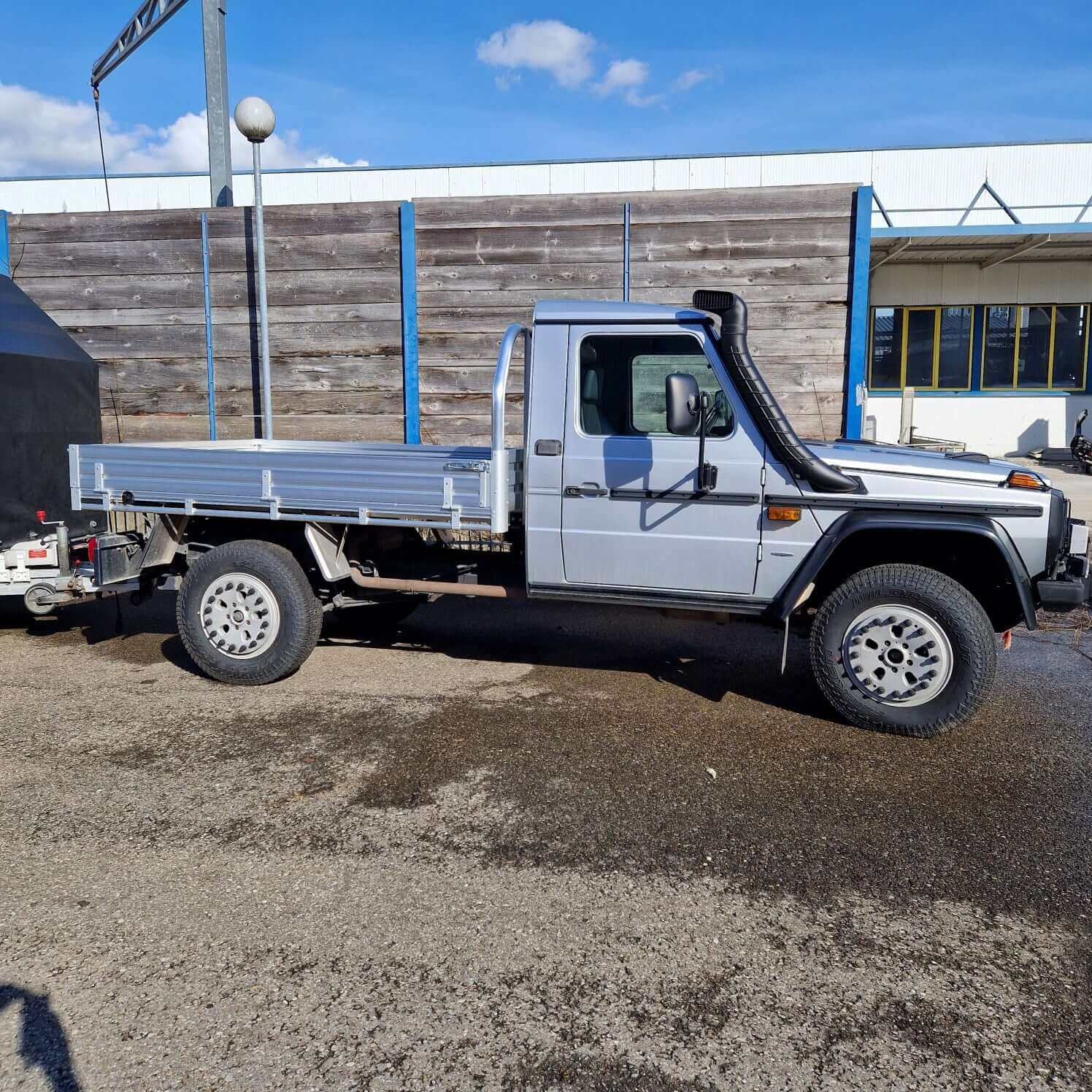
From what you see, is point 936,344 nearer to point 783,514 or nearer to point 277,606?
point 783,514

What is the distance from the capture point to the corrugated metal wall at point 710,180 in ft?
70.8

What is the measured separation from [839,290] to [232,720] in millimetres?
6694

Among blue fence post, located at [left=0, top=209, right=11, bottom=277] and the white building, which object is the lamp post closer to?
blue fence post, located at [left=0, top=209, right=11, bottom=277]

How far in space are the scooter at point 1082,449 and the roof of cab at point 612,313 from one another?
47.4ft

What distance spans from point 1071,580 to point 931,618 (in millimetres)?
718

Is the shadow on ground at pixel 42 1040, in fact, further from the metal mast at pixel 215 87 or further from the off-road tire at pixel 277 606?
the metal mast at pixel 215 87

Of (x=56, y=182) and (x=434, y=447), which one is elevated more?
(x=56, y=182)

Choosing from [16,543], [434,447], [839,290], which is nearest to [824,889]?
[434,447]

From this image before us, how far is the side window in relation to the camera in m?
5.25

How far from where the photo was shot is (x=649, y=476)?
5.26 metres

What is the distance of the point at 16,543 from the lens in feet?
21.6

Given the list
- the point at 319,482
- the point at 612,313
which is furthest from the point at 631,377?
the point at 319,482

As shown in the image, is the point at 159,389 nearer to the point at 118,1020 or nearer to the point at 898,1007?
the point at 118,1020

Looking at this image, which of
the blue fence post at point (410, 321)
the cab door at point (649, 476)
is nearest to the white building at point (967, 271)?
the blue fence post at point (410, 321)
